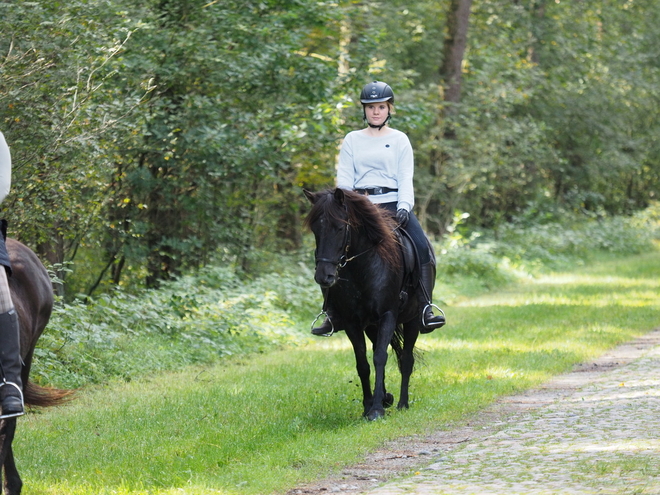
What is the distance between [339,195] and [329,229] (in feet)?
1.02

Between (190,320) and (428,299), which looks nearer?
(428,299)

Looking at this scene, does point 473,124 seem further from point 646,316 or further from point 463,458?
point 463,458

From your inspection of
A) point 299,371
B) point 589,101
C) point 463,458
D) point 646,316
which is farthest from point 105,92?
point 589,101

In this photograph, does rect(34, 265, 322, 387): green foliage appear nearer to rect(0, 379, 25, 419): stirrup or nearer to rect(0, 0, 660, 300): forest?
rect(0, 0, 660, 300): forest

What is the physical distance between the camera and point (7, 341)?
5.24m

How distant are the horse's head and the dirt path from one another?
58.6 inches

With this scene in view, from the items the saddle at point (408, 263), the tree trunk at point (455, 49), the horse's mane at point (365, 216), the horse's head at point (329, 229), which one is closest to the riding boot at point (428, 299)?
the saddle at point (408, 263)

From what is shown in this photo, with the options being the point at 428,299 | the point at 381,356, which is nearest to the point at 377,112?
the point at 428,299

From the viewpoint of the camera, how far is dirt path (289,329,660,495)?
5.20m

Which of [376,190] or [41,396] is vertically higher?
[376,190]

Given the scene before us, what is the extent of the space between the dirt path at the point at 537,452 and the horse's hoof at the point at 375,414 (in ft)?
2.02

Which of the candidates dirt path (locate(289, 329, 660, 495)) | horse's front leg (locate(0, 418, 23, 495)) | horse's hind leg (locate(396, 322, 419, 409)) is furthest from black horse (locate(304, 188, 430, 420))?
horse's front leg (locate(0, 418, 23, 495))

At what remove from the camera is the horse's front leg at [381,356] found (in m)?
7.64

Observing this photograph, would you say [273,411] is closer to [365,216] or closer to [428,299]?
[428,299]
